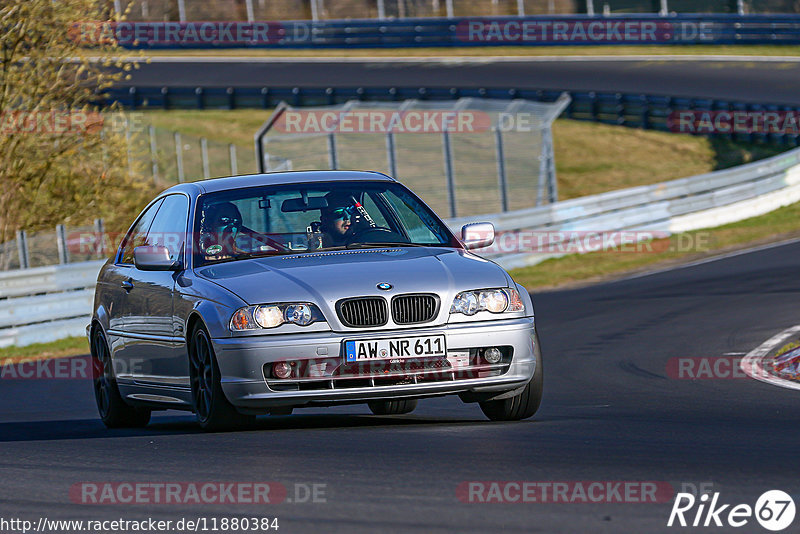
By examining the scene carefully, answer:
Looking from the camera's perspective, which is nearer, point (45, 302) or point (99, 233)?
point (45, 302)

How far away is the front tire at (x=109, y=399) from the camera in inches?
375

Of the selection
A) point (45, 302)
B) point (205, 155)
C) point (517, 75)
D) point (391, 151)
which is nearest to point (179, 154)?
point (205, 155)

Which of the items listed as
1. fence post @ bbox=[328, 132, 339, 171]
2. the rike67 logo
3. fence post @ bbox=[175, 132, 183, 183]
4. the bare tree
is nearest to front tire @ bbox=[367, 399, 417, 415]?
the rike67 logo

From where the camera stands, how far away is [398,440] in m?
7.34

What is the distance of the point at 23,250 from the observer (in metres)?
18.2

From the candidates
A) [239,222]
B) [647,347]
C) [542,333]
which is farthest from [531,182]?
[239,222]

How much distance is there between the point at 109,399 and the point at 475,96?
29646 millimetres

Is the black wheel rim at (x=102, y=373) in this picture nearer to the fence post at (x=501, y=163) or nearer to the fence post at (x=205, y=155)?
the fence post at (x=501, y=163)

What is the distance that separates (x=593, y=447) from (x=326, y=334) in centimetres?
155

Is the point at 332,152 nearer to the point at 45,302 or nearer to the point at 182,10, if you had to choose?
the point at 45,302

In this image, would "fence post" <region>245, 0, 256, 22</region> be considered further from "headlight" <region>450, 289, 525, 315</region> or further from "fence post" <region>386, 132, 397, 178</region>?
"headlight" <region>450, 289, 525, 315</region>

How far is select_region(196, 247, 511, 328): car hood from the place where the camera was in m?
7.55

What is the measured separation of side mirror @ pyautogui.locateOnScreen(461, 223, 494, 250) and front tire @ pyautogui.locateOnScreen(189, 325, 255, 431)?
1769 mm

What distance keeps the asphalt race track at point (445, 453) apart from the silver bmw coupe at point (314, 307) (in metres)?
0.27
